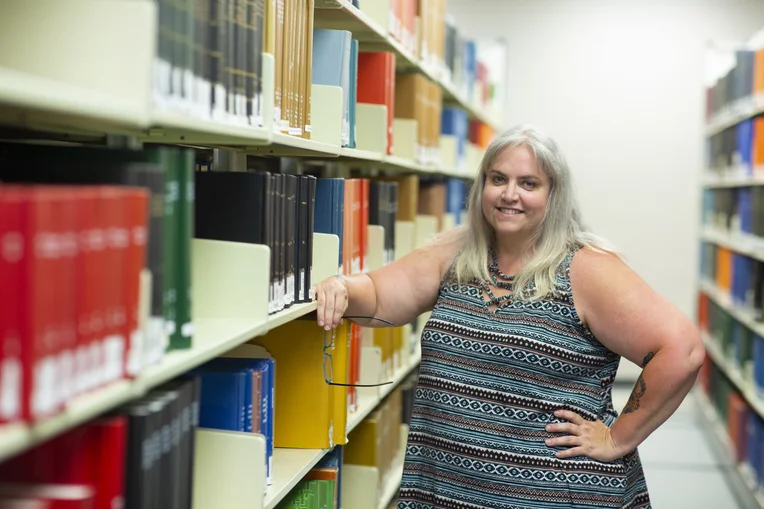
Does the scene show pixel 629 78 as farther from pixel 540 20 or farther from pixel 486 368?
pixel 486 368

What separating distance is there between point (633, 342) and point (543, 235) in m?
0.34

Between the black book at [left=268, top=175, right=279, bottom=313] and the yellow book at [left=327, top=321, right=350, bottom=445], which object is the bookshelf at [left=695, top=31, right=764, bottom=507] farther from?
the black book at [left=268, top=175, right=279, bottom=313]

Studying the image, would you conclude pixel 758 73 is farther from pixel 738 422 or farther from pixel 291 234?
pixel 291 234

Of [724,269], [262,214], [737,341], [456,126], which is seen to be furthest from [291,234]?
[724,269]

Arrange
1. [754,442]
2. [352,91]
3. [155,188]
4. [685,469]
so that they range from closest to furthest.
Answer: [155,188]
[352,91]
[754,442]
[685,469]

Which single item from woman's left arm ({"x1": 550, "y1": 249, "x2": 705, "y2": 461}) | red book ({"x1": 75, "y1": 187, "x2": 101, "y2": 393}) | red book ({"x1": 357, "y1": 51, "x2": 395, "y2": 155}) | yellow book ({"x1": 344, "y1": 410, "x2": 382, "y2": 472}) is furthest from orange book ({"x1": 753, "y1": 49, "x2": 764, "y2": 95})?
red book ({"x1": 75, "y1": 187, "x2": 101, "y2": 393})

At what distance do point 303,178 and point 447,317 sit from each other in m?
0.50

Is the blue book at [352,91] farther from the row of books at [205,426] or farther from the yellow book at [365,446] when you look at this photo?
the yellow book at [365,446]

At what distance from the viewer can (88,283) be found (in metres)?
1.08

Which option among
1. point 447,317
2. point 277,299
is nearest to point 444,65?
point 447,317

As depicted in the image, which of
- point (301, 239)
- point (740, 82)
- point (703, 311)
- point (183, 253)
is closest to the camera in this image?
point (183, 253)

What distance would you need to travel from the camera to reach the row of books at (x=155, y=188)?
4.17 feet

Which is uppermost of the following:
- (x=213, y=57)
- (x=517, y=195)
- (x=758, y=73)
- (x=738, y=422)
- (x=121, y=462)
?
(x=758, y=73)

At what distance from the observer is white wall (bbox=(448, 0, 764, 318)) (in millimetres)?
7605
